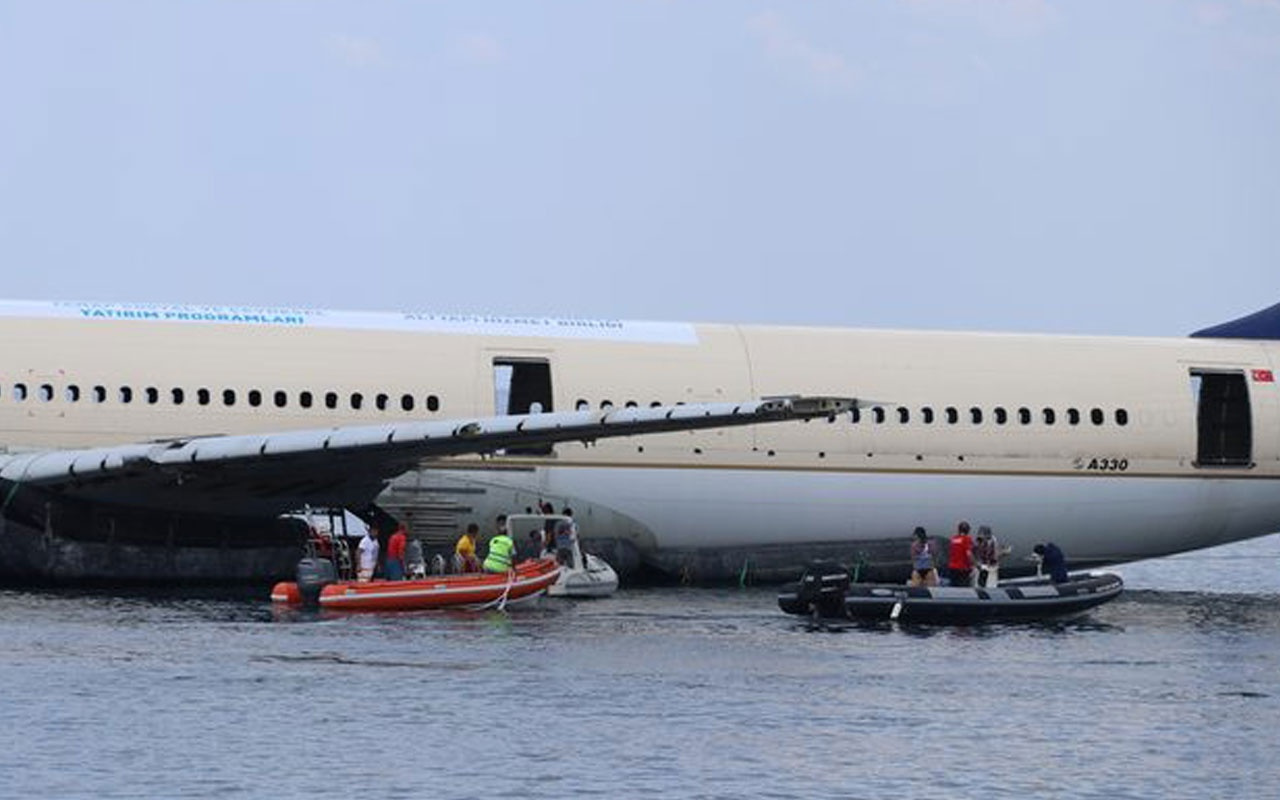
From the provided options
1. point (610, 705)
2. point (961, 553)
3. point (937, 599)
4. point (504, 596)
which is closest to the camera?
point (610, 705)

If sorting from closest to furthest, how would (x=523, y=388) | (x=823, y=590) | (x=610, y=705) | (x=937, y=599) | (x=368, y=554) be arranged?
(x=610, y=705)
(x=937, y=599)
(x=823, y=590)
(x=368, y=554)
(x=523, y=388)

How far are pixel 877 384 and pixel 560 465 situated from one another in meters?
7.30

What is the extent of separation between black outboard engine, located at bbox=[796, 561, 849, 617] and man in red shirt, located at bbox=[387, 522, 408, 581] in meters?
7.76

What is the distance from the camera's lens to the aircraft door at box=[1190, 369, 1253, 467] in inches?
2356

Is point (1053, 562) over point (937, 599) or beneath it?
over

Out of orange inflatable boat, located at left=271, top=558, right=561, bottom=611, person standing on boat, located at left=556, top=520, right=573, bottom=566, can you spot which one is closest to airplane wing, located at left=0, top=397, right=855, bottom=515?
orange inflatable boat, located at left=271, top=558, right=561, bottom=611

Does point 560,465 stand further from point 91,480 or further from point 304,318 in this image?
point 91,480

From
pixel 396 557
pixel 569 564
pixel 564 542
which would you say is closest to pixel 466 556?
pixel 396 557

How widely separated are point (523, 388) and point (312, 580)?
8015 millimetres

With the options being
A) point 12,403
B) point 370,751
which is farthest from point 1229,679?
point 12,403

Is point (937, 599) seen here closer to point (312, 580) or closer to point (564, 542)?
point (564, 542)

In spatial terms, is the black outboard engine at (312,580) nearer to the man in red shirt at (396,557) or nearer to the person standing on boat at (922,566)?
the man in red shirt at (396,557)

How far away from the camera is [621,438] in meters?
55.2

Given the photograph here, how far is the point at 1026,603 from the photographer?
49938 mm
